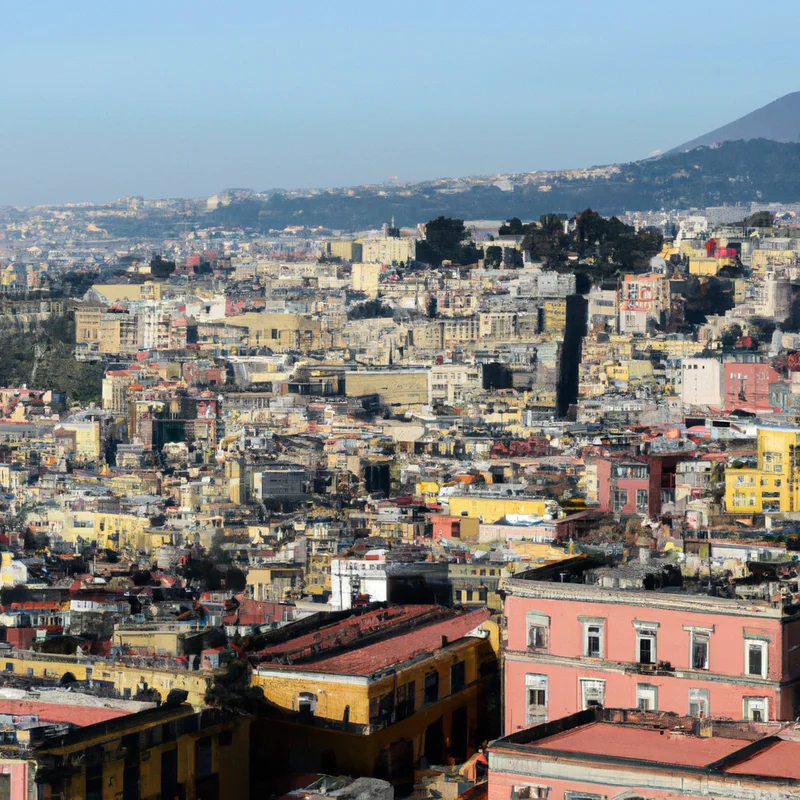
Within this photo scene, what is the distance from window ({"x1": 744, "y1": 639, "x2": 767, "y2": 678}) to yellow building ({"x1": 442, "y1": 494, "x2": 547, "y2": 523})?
17.5 metres

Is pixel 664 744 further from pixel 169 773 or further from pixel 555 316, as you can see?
pixel 555 316

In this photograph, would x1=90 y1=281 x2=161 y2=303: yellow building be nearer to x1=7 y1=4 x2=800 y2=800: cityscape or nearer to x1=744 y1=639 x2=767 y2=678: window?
x1=7 y1=4 x2=800 y2=800: cityscape

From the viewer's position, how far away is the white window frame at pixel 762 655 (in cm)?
1575

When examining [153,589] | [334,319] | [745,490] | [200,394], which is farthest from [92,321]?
[153,589]

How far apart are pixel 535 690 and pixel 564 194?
496 ft

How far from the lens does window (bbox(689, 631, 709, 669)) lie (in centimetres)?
1598

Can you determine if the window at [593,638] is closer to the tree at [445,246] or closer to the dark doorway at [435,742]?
the dark doorway at [435,742]

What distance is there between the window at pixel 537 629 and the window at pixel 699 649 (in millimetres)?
1036

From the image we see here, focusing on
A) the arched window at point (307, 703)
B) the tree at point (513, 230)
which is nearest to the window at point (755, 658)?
the arched window at point (307, 703)

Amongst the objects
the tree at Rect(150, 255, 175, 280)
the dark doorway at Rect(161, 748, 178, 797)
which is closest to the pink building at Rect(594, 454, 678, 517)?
the dark doorway at Rect(161, 748, 178, 797)

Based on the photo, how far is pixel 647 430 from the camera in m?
48.8

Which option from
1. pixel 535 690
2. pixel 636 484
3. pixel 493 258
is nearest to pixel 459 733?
pixel 535 690

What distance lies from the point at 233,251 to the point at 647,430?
294 feet

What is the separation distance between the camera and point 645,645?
53.2 feet
